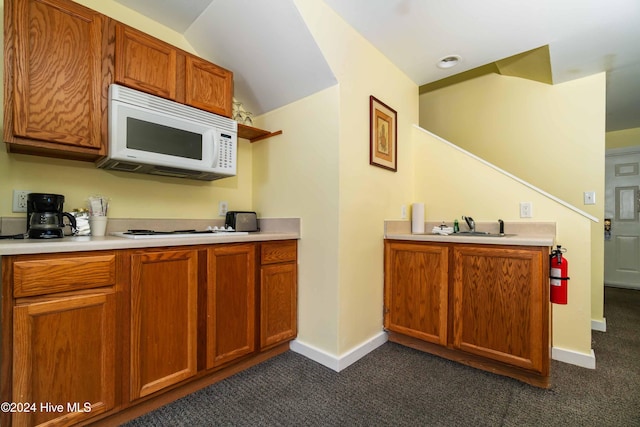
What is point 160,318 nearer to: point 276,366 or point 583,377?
point 276,366

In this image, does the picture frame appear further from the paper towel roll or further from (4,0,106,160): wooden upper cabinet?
(4,0,106,160): wooden upper cabinet

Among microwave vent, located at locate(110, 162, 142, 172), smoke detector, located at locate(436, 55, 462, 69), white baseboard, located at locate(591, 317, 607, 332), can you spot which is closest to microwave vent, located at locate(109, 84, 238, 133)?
microwave vent, located at locate(110, 162, 142, 172)

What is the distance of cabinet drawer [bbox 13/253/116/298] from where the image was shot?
44.3 inches

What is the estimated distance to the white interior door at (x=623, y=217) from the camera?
164 inches

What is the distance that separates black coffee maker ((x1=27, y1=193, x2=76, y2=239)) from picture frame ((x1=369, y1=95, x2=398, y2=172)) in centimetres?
195

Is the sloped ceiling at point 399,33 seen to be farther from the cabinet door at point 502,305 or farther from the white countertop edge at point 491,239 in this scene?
the cabinet door at point 502,305

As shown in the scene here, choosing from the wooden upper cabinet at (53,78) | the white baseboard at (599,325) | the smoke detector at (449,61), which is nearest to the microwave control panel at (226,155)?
the wooden upper cabinet at (53,78)

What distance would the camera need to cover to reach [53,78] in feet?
4.73

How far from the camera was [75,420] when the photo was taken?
1236 millimetres

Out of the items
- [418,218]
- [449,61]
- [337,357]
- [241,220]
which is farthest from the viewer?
[418,218]

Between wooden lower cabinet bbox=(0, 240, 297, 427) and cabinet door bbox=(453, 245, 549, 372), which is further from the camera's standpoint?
cabinet door bbox=(453, 245, 549, 372)

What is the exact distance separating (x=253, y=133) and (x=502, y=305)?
2.20 m

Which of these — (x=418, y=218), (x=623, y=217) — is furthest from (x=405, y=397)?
(x=623, y=217)

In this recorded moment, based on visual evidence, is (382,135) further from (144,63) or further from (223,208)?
(144,63)
